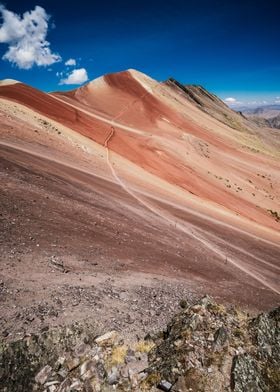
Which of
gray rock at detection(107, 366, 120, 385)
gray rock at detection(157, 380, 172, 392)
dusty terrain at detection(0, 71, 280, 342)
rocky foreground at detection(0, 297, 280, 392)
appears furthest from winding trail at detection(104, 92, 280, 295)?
gray rock at detection(107, 366, 120, 385)

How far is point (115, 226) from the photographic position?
685 inches

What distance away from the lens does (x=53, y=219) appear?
15.2 metres

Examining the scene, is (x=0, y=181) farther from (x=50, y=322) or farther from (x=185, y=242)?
(x=185, y=242)

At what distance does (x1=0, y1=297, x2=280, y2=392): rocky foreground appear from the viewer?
7539 mm

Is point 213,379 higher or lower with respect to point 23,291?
higher

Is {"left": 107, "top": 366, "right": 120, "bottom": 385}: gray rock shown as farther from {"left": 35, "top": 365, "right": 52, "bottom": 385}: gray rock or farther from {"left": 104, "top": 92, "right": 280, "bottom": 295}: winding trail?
{"left": 104, "top": 92, "right": 280, "bottom": 295}: winding trail

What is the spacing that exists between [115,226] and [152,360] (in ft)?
31.4

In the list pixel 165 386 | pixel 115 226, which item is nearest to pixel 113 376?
pixel 165 386

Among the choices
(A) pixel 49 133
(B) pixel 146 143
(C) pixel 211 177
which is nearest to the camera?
(A) pixel 49 133

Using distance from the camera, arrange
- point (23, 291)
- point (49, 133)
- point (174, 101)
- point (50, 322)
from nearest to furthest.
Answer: point (50, 322) → point (23, 291) → point (49, 133) → point (174, 101)

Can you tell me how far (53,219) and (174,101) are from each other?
67323 mm

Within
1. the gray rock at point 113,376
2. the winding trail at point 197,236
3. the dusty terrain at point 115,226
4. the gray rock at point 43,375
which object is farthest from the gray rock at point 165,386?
the winding trail at point 197,236

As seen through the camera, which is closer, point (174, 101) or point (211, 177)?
point (211, 177)

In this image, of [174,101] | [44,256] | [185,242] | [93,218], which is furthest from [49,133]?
[174,101]
